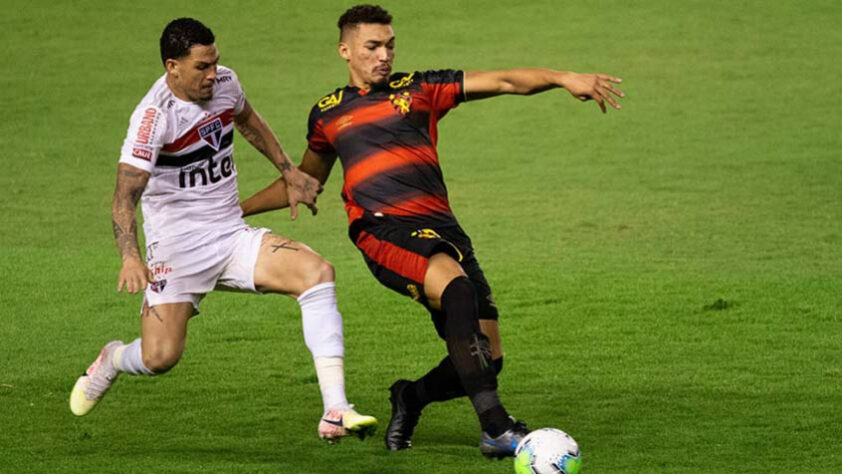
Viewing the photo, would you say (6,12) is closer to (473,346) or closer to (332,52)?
(332,52)

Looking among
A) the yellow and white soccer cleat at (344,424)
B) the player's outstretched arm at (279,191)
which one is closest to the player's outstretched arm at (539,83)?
the player's outstretched arm at (279,191)

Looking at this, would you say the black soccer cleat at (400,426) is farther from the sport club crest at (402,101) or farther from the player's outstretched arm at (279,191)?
the sport club crest at (402,101)

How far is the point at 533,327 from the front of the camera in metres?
9.42

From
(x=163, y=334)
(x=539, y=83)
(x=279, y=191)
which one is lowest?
(x=163, y=334)

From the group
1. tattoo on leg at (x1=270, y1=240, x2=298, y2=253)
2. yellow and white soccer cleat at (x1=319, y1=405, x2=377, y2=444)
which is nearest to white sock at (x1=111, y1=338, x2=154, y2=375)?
tattoo on leg at (x1=270, y1=240, x2=298, y2=253)

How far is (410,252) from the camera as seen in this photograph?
659 cm

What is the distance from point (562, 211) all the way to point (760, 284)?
2891 mm

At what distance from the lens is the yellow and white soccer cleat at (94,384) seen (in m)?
7.27

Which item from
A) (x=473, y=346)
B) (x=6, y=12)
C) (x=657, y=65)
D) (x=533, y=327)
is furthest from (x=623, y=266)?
(x=6, y=12)

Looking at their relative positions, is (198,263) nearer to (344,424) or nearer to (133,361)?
(133,361)

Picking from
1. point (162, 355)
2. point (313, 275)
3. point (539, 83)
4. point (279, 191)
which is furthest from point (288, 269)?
point (539, 83)

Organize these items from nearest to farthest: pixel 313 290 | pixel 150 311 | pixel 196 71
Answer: pixel 313 290 < pixel 196 71 < pixel 150 311

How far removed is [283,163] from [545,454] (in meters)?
2.10

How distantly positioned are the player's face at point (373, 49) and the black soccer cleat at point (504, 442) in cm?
182
